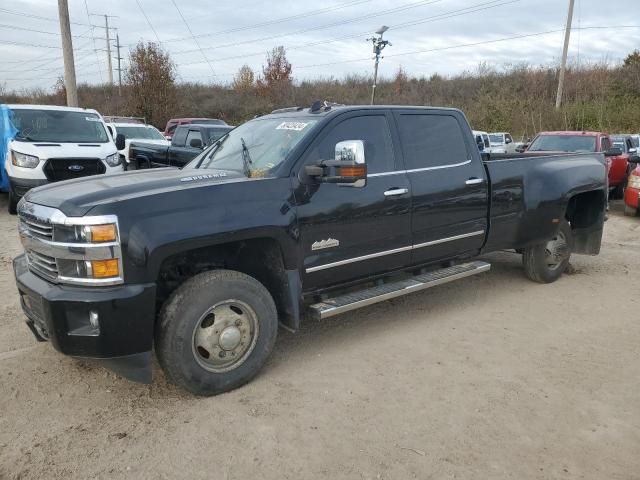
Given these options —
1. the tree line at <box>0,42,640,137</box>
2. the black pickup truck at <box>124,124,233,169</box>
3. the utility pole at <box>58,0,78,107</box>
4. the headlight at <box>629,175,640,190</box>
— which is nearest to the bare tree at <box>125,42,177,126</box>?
the tree line at <box>0,42,640,137</box>

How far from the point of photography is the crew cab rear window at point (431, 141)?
452 centimetres

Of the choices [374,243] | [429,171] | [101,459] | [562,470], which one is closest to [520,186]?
[429,171]

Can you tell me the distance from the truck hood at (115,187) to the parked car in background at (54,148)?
5.84 metres

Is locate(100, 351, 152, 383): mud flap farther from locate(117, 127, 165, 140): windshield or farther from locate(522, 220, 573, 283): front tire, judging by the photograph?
locate(117, 127, 165, 140): windshield

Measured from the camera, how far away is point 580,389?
3.65 m

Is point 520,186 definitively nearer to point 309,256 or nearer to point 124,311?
point 309,256

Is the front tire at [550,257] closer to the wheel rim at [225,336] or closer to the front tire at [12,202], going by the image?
the wheel rim at [225,336]

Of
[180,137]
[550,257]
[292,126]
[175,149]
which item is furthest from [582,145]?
[292,126]

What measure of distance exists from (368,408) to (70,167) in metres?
7.81

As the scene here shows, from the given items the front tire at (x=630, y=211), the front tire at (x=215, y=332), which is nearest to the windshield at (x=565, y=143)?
the front tire at (x=630, y=211)

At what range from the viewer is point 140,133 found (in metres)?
16.2

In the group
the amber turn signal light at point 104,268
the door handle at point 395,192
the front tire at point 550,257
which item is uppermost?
the door handle at point 395,192

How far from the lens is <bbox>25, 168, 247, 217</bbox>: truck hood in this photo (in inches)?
123

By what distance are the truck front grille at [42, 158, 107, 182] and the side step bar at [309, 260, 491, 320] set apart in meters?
6.84
